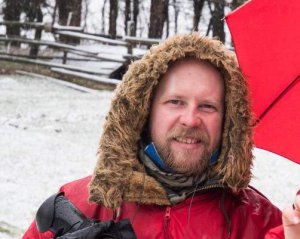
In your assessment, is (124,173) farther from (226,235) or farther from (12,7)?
(12,7)

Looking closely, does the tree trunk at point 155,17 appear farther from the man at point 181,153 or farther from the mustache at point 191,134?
the mustache at point 191,134

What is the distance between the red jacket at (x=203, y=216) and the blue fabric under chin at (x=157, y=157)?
151mm

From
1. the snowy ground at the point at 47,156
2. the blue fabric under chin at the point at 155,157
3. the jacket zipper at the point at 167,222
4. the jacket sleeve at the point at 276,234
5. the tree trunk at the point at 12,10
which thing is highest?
the tree trunk at the point at 12,10

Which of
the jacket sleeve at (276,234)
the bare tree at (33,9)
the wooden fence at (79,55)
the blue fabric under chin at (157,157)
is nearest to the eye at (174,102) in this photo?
the blue fabric under chin at (157,157)

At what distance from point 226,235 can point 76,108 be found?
32.2 ft

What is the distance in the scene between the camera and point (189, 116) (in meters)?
2.41

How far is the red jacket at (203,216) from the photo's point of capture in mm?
2387

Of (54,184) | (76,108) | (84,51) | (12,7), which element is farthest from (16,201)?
(12,7)

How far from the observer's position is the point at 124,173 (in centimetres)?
249

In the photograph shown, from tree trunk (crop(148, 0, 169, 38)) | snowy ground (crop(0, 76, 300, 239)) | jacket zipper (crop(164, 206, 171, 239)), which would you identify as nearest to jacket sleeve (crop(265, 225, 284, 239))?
jacket zipper (crop(164, 206, 171, 239))

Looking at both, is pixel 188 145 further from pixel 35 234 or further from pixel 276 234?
pixel 35 234

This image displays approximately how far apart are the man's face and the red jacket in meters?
0.16

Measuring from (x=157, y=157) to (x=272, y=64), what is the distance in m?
0.68

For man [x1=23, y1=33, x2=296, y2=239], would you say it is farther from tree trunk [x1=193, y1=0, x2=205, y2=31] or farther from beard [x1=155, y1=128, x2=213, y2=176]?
tree trunk [x1=193, y1=0, x2=205, y2=31]
